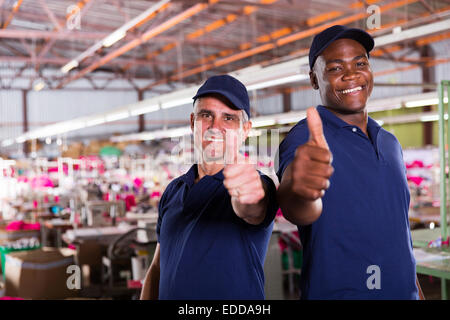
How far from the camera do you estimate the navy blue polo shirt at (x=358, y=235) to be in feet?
4.00

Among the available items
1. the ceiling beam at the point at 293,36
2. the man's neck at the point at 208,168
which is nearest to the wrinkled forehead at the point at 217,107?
the man's neck at the point at 208,168

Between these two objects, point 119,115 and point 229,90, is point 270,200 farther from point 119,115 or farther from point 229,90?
point 119,115

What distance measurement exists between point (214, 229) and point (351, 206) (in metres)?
0.39

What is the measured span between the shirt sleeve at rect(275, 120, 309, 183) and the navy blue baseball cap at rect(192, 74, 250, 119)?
178 millimetres

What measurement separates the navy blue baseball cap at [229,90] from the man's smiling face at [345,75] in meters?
0.23

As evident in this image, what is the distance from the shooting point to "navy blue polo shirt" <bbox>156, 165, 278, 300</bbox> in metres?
1.36

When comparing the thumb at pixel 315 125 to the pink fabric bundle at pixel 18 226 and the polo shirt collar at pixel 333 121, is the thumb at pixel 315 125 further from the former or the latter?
the pink fabric bundle at pixel 18 226

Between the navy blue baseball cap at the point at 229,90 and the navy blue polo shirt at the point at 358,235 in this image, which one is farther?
the navy blue baseball cap at the point at 229,90

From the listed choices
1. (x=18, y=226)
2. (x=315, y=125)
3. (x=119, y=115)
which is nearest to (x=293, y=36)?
(x=119, y=115)

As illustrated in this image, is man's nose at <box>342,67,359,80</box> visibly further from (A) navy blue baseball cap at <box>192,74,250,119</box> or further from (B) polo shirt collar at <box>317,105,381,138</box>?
(A) navy blue baseball cap at <box>192,74,250,119</box>

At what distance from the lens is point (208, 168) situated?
1.49 m

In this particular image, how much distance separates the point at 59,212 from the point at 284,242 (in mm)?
4428

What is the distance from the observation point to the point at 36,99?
66.8ft

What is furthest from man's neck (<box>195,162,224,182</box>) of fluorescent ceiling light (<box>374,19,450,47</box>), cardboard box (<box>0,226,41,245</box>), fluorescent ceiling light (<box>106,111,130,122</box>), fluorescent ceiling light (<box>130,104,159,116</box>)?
cardboard box (<box>0,226,41,245</box>)
